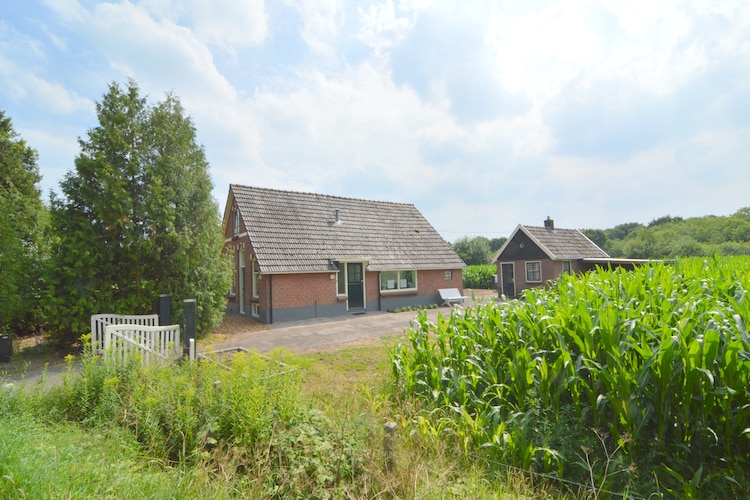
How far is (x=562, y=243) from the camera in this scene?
25078 mm

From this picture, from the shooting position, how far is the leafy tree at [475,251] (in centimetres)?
4856

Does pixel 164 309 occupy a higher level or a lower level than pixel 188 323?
higher

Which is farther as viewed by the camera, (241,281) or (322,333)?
(241,281)

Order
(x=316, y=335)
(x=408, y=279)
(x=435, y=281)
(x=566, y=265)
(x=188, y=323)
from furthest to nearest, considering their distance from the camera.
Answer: (x=566, y=265), (x=435, y=281), (x=408, y=279), (x=316, y=335), (x=188, y=323)

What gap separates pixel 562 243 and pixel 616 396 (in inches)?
967

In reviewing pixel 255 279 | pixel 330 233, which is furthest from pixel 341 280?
pixel 255 279

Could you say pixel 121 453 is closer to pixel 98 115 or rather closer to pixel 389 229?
pixel 98 115

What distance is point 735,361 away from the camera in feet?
9.13

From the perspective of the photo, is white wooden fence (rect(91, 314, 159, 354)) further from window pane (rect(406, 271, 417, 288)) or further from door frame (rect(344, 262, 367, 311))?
window pane (rect(406, 271, 417, 288))

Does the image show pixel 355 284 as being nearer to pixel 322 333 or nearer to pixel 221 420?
pixel 322 333

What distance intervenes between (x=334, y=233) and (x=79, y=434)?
14.5m

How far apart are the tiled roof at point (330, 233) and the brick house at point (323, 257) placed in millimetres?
45

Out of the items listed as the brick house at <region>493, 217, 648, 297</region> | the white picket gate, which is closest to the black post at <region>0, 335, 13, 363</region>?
the white picket gate

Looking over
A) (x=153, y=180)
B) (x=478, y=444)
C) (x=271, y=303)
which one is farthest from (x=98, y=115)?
(x=478, y=444)
